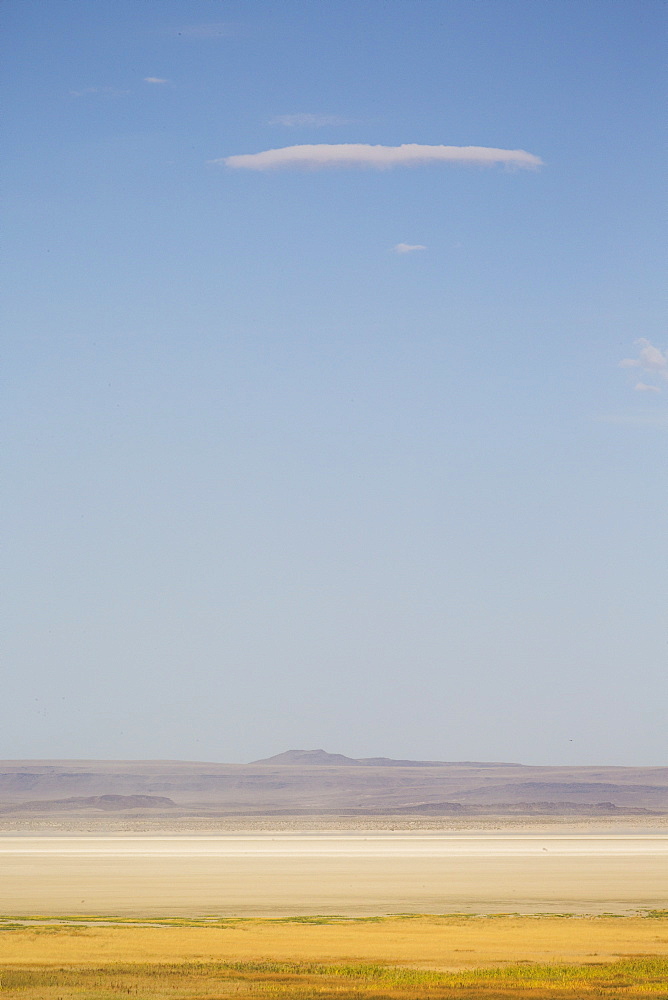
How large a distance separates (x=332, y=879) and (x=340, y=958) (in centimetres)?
2807

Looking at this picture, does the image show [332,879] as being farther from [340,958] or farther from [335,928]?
[340,958]

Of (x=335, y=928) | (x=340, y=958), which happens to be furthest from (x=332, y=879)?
(x=340, y=958)

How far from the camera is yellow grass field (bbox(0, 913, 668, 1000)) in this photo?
30.7 meters

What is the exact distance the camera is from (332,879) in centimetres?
6300

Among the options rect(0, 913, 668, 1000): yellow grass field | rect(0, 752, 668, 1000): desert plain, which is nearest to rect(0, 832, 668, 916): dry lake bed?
rect(0, 752, 668, 1000): desert plain

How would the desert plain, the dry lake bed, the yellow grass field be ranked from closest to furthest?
1. the yellow grass field
2. the desert plain
3. the dry lake bed

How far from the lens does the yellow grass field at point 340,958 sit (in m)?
30.7

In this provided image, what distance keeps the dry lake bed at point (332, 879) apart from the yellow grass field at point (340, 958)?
4871 millimetres

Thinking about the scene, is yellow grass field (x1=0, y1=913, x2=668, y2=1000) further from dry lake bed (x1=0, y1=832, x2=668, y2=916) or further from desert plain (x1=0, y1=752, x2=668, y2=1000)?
dry lake bed (x1=0, y1=832, x2=668, y2=916)

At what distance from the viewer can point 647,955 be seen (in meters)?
35.8

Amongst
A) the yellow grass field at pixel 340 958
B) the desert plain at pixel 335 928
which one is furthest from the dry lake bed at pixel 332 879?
the yellow grass field at pixel 340 958

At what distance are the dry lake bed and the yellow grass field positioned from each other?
16.0 ft

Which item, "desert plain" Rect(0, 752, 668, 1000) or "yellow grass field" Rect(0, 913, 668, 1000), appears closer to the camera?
"yellow grass field" Rect(0, 913, 668, 1000)

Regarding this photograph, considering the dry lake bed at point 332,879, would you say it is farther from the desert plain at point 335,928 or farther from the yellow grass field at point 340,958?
the yellow grass field at point 340,958
